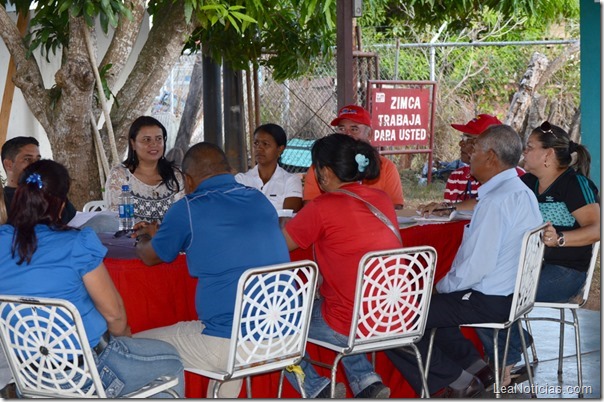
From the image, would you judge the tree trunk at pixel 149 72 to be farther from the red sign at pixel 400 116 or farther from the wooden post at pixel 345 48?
the red sign at pixel 400 116

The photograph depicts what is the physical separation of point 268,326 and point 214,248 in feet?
1.16

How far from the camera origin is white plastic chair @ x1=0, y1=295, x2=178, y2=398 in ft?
9.45

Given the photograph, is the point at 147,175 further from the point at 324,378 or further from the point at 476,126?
the point at 476,126

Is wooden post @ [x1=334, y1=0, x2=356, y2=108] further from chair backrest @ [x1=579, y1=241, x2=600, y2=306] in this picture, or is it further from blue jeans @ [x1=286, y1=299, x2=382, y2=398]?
blue jeans @ [x1=286, y1=299, x2=382, y2=398]

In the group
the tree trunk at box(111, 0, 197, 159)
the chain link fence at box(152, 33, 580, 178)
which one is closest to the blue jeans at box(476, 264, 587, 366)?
the tree trunk at box(111, 0, 197, 159)

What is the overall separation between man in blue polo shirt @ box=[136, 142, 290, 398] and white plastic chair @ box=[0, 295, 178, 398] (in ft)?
1.35

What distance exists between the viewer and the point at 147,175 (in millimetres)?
5000

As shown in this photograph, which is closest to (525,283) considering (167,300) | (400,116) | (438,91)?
(167,300)

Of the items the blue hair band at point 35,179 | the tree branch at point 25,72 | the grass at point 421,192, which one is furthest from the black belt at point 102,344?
the grass at point 421,192

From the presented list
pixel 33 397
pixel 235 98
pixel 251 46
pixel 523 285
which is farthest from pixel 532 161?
pixel 235 98

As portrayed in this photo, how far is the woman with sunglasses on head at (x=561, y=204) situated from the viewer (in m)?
4.46

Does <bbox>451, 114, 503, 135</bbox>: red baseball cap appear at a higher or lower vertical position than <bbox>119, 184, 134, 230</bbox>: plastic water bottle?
higher

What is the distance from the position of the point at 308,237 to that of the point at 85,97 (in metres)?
3.17

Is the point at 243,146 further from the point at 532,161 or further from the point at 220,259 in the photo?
the point at 220,259
